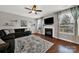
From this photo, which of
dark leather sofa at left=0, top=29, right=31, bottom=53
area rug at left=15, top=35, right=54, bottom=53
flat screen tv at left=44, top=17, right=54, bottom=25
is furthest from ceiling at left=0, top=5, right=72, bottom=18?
area rug at left=15, top=35, right=54, bottom=53

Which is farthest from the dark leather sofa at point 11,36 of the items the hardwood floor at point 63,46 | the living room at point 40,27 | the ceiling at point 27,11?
the hardwood floor at point 63,46

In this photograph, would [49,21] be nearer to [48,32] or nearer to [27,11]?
[48,32]

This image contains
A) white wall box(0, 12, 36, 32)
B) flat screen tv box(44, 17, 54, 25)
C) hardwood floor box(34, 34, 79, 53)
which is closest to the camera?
white wall box(0, 12, 36, 32)

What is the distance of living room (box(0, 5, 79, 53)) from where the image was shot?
1.36 metres

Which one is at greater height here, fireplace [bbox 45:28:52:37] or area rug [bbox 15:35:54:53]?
fireplace [bbox 45:28:52:37]

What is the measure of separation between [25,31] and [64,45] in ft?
2.51

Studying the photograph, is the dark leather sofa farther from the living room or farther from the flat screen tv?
the flat screen tv

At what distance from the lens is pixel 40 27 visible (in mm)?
1676

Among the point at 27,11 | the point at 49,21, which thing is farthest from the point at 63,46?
the point at 27,11

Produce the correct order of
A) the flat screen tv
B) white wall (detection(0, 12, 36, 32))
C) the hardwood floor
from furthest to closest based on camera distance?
the flat screen tv, the hardwood floor, white wall (detection(0, 12, 36, 32))

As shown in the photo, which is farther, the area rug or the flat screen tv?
the flat screen tv
